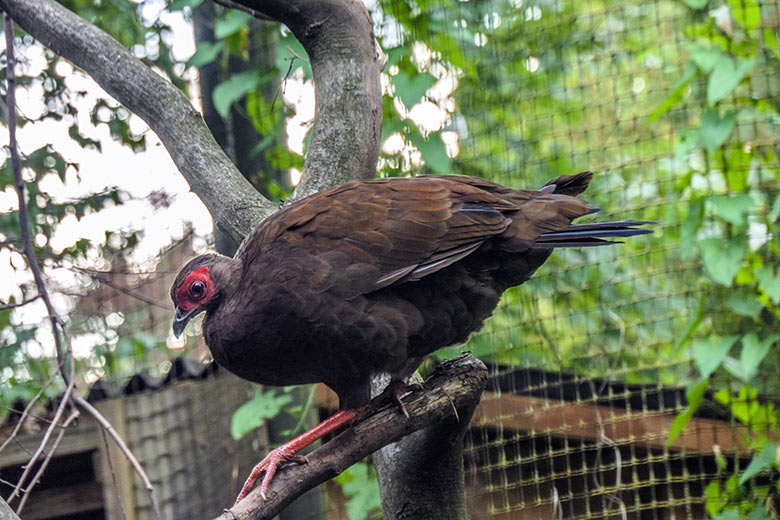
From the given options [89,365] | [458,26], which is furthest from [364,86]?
[89,365]

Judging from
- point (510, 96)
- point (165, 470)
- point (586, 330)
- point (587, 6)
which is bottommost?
point (165, 470)

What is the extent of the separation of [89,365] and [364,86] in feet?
5.59

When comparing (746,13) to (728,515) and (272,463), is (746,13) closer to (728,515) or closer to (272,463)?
(728,515)

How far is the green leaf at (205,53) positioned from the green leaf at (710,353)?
1.94 metres

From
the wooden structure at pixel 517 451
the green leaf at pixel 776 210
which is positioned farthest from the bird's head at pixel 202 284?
the green leaf at pixel 776 210

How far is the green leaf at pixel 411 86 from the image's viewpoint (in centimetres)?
254

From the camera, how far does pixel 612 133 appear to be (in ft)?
10.1

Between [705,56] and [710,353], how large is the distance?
1.02 meters

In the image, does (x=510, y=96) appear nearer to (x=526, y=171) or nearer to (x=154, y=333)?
(x=526, y=171)

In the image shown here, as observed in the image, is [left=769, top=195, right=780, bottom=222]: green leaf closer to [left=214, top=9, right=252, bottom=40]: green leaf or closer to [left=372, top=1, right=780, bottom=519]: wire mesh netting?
[left=372, top=1, right=780, bottom=519]: wire mesh netting

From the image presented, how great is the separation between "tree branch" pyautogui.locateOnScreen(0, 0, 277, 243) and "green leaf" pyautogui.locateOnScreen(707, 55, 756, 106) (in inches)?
61.2

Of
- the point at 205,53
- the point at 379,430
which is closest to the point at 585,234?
the point at 379,430

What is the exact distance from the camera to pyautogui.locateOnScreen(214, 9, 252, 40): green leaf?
8.46 feet

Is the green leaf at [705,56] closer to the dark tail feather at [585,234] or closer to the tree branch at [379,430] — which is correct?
the dark tail feather at [585,234]
